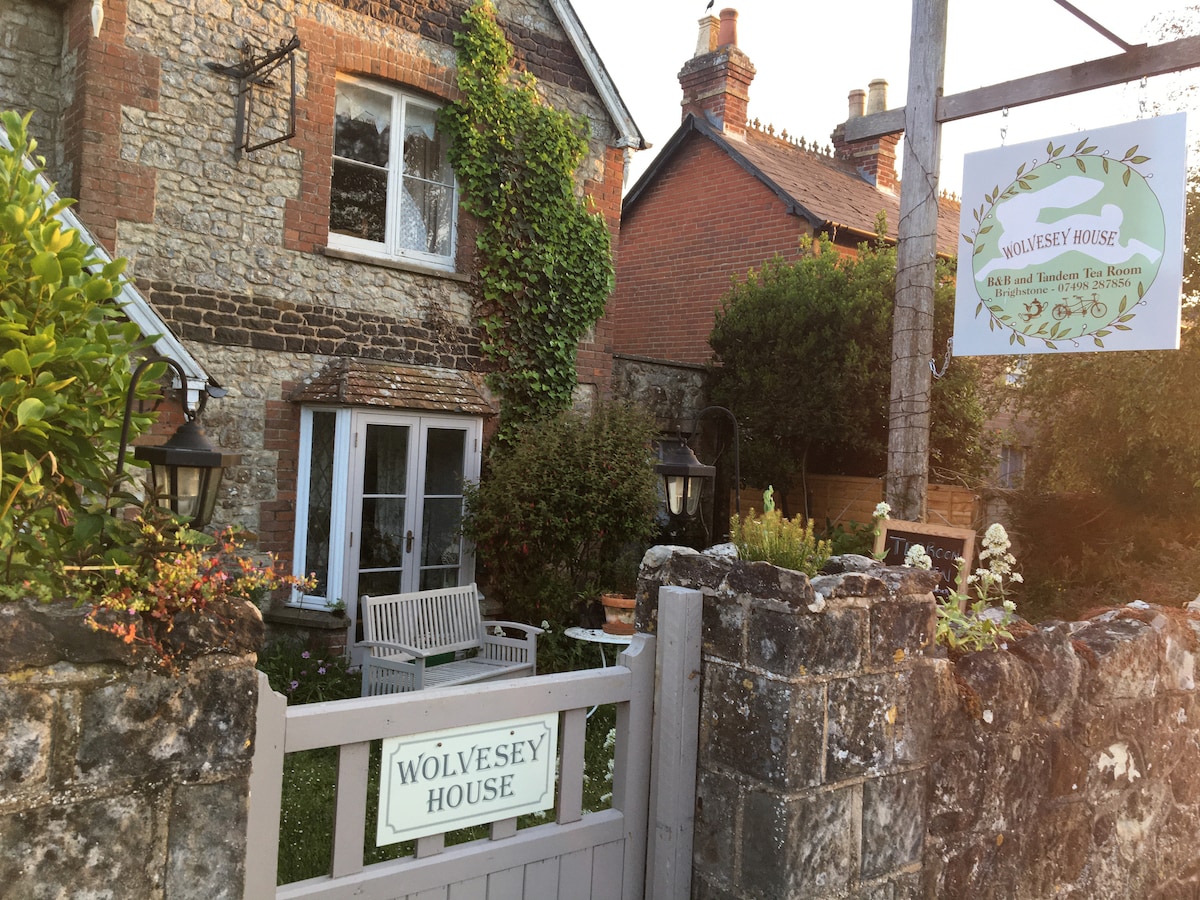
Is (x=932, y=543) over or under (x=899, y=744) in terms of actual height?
over

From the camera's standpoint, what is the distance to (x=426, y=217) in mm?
9391

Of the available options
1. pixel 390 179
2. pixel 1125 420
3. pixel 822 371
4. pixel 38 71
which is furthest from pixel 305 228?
pixel 1125 420

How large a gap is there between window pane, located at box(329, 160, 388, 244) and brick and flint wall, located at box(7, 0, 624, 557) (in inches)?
10.2

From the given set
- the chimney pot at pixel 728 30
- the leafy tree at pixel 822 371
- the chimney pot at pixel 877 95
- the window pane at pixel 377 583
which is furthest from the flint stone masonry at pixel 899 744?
the chimney pot at pixel 877 95

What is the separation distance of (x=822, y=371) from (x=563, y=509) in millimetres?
4157

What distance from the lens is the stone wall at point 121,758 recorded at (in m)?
1.80

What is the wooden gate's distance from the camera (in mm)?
2240

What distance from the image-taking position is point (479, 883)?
8.44ft

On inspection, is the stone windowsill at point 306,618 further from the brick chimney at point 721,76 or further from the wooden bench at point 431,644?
the brick chimney at point 721,76

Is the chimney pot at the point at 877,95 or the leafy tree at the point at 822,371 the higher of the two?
the chimney pot at the point at 877,95

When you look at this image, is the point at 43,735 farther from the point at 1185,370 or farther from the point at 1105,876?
the point at 1185,370

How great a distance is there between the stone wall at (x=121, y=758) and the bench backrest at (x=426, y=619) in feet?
17.5

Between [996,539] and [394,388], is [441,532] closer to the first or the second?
[394,388]

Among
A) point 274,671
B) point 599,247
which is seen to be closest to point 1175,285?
point 599,247
